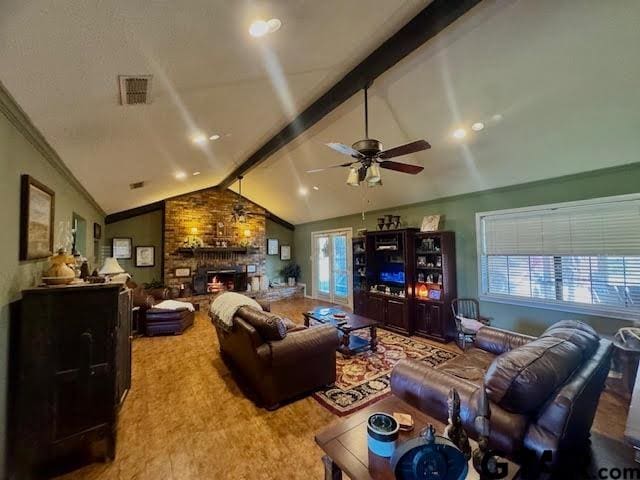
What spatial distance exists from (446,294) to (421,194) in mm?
1890

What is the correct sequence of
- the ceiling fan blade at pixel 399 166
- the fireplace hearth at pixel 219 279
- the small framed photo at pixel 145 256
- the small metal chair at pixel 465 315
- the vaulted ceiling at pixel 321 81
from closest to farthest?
the vaulted ceiling at pixel 321 81
the ceiling fan blade at pixel 399 166
the small metal chair at pixel 465 315
the small framed photo at pixel 145 256
the fireplace hearth at pixel 219 279

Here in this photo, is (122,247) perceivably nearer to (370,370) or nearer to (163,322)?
(163,322)

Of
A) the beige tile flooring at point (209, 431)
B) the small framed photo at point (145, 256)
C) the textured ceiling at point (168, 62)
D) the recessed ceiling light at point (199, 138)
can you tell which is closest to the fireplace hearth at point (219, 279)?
the small framed photo at point (145, 256)

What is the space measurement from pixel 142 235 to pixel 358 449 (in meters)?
7.82

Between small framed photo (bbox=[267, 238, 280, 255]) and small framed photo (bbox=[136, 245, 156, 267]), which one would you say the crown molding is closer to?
small framed photo (bbox=[136, 245, 156, 267])

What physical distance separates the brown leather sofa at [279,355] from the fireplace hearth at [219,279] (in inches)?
191

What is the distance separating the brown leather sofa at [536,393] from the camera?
1.39m

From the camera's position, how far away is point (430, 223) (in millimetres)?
5121

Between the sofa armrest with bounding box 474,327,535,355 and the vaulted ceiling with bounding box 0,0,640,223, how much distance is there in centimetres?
229

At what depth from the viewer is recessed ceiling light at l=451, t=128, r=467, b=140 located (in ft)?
11.3

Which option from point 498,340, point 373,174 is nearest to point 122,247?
point 373,174

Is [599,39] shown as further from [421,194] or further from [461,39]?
[421,194]

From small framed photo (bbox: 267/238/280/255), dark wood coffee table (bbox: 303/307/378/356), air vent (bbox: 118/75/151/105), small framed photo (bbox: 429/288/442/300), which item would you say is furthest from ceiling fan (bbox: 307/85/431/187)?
small framed photo (bbox: 267/238/280/255)

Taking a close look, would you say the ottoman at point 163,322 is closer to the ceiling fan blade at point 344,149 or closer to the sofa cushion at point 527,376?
the ceiling fan blade at point 344,149
